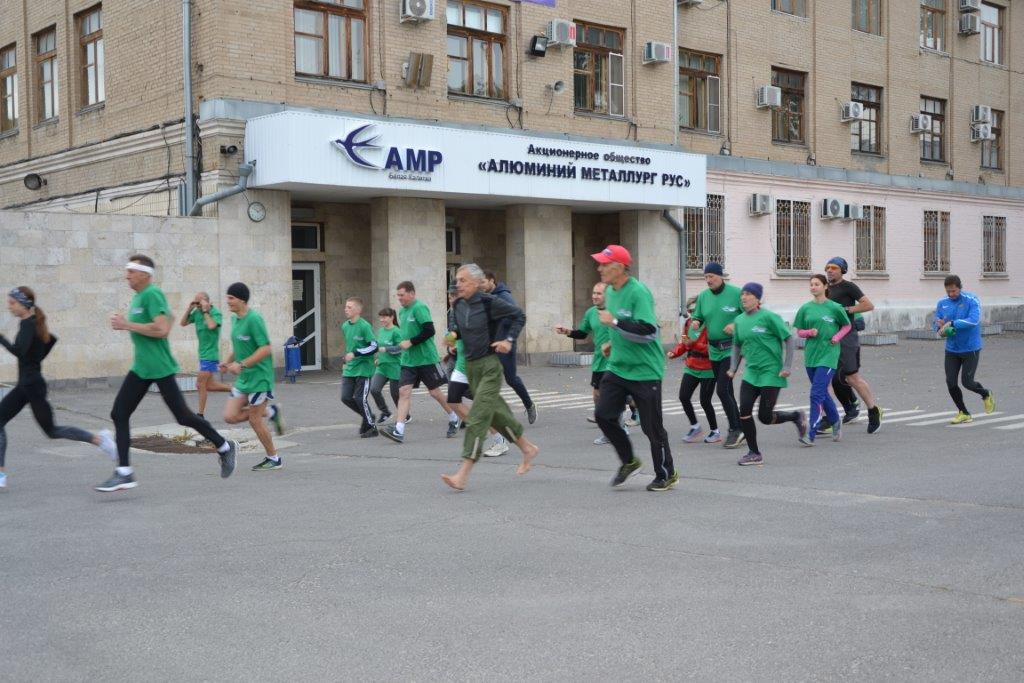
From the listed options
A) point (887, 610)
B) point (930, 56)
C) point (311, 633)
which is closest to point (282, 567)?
point (311, 633)

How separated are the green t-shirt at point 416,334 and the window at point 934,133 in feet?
82.8

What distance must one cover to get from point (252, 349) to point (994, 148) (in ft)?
106

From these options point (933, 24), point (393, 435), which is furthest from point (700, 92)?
point (393, 435)

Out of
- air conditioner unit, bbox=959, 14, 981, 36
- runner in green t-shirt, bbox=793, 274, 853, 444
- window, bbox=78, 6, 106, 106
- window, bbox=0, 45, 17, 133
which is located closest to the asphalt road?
runner in green t-shirt, bbox=793, 274, 853, 444

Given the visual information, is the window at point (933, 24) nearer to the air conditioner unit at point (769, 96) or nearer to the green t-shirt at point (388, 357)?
the air conditioner unit at point (769, 96)

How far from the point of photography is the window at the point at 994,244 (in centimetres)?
3644

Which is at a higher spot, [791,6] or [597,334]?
[791,6]

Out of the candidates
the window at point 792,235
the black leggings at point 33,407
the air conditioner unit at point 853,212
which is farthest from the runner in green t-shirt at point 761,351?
the air conditioner unit at point 853,212

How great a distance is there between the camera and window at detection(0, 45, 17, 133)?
26.3 m

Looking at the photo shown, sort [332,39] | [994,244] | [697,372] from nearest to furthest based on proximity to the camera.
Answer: [697,372] → [332,39] → [994,244]

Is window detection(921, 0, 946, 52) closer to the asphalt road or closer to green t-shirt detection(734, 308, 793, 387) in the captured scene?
the asphalt road

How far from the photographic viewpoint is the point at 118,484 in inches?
351

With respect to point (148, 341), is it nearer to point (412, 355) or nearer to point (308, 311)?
point (412, 355)

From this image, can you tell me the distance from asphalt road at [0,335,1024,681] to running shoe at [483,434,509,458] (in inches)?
30.5
